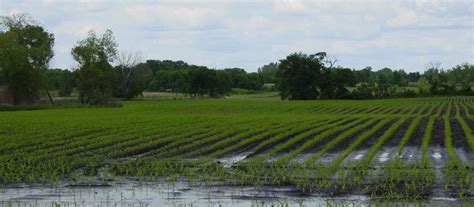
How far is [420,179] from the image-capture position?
16922 millimetres

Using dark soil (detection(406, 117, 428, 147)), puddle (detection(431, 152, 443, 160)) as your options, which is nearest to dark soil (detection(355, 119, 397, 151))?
dark soil (detection(406, 117, 428, 147))

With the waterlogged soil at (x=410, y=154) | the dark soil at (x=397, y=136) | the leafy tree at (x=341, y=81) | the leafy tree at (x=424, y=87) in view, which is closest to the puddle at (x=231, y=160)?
the waterlogged soil at (x=410, y=154)

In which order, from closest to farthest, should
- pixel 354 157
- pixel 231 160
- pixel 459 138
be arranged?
1. pixel 231 160
2. pixel 354 157
3. pixel 459 138

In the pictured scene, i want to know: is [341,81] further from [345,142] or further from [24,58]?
[345,142]

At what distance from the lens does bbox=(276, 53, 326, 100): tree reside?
4776 inches

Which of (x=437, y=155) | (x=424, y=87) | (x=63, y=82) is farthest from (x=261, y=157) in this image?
(x=63, y=82)

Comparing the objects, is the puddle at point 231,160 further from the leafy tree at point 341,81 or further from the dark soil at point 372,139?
the leafy tree at point 341,81

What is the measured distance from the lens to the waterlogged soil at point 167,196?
546 inches

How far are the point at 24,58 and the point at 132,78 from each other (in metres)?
35.3

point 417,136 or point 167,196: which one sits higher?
point 167,196

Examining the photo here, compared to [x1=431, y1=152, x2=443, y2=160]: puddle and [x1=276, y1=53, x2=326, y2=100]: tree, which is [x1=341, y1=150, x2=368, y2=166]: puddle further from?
[x1=276, y1=53, x2=326, y2=100]: tree

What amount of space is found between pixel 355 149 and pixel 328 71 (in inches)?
3869

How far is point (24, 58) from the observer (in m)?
89.9

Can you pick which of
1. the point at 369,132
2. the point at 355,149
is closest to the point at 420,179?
the point at 355,149
